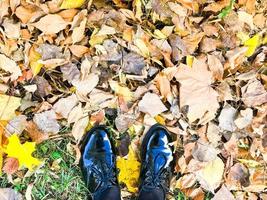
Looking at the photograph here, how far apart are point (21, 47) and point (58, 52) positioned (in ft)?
0.53

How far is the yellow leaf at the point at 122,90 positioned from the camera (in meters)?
2.20

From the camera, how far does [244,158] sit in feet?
7.54

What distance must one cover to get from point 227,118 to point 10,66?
1.02 metres

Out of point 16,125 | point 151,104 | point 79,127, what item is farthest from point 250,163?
point 16,125

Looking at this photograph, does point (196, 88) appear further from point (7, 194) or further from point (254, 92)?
point (7, 194)

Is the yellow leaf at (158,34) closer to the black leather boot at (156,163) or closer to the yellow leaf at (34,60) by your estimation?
the black leather boot at (156,163)

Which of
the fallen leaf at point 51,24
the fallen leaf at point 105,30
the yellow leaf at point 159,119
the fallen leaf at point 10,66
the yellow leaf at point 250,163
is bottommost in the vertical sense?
the yellow leaf at point 250,163

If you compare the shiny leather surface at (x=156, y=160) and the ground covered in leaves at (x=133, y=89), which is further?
the shiny leather surface at (x=156, y=160)

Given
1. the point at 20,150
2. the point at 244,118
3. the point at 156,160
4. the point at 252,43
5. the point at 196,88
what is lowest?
the point at 156,160

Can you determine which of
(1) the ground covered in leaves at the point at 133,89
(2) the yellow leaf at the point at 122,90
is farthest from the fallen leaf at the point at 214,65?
(2) the yellow leaf at the point at 122,90

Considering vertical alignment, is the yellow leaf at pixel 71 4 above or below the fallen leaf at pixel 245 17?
above

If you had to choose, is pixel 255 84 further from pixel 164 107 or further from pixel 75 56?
pixel 75 56

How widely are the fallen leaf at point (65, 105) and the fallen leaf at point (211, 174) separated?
A: 0.67m

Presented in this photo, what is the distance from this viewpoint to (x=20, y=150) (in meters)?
2.12
